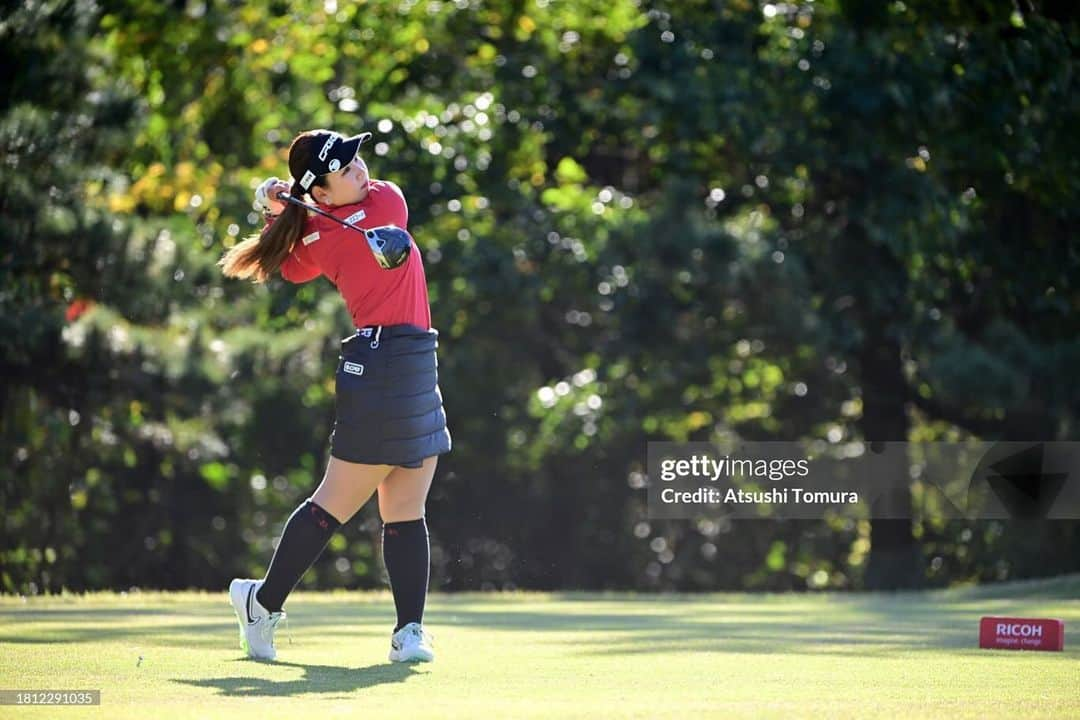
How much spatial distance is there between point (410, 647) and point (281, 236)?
4.33ft

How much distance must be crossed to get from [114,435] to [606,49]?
6087 millimetres

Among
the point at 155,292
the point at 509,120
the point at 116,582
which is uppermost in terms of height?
the point at 509,120

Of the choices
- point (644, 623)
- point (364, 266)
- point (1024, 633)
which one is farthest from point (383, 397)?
point (644, 623)

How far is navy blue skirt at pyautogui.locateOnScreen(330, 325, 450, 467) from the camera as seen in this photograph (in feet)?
19.4

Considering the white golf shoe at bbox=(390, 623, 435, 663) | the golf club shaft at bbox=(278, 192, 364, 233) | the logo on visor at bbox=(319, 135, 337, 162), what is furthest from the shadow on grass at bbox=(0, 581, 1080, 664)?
the logo on visor at bbox=(319, 135, 337, 162)

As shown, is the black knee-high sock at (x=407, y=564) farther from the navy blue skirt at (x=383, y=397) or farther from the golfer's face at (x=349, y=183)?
the golfer's face at (x=349, y=183)

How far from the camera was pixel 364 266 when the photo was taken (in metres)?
5.95

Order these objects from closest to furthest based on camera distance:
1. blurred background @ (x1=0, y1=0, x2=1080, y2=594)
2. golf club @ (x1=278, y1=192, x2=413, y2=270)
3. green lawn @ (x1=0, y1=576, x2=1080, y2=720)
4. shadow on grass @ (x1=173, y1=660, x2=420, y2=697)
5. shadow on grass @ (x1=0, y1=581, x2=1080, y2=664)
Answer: green lawn @ (x1=0, y1=576, x2=1080, y2=720) < shadow on grass @ (x1=173, y1=660, x2=420, y2=697) < golf club @ (x1=278, y1=192, x2=413, y2=270) < shadow on grass @ (x1=0, y1=581, x2=1080, y2=664) < blurred background @ (x1=0, y1=0, x2=1080, y2=594)

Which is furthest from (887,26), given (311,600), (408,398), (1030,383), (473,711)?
(473,711)

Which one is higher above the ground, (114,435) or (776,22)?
(776,22)

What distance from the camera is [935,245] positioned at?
15.9m

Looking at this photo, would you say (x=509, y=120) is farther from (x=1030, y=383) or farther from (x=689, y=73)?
(x=1030, y=383)

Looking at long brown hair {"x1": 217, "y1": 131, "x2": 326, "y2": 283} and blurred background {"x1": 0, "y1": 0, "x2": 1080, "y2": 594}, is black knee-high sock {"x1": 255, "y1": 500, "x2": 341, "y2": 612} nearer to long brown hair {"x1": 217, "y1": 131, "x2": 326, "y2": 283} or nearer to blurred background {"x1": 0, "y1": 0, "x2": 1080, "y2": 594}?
long brown hair {"x1": 217, "y1": 131, "x2": 326, "y2": 283}

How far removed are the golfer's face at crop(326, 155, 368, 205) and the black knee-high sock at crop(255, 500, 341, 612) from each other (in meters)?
0.95
